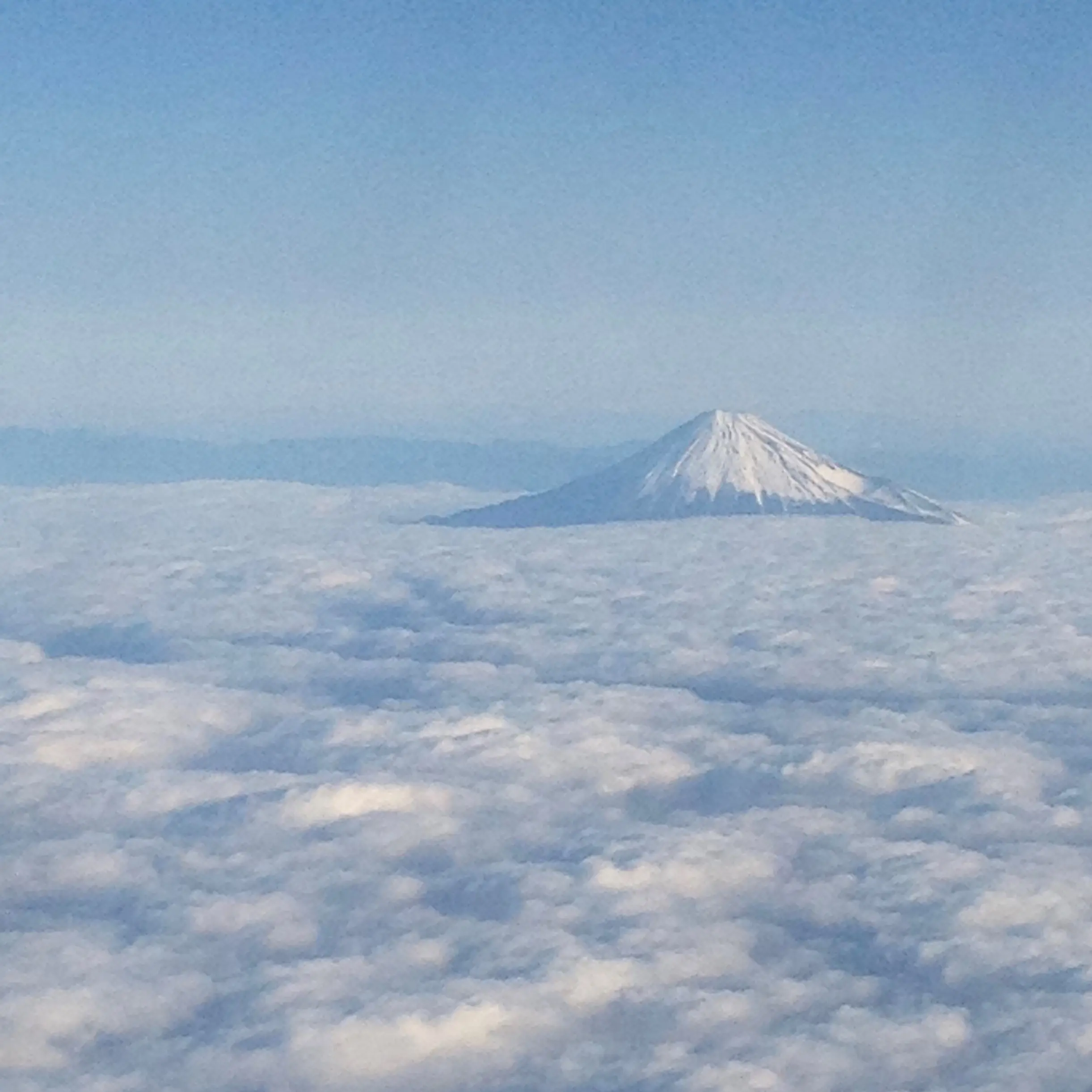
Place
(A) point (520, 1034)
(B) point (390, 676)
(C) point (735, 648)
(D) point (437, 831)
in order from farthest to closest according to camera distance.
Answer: (C) point (735, 648) → (B) point (390, 676) → (D) point (437, 831) → (A) point (520, 1034)

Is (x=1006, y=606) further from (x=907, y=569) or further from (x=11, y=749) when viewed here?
(x=11, y=749)

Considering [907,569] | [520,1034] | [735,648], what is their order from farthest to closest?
1. [907,569]
2. [735,648]
3. [520,1034]

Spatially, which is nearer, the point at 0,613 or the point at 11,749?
the point at 11,749

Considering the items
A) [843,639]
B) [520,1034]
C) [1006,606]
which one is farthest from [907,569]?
[520,1034]

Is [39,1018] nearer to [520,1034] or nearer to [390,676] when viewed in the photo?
[520,1034]

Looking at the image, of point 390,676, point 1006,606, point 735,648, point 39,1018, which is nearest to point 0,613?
point 390,676

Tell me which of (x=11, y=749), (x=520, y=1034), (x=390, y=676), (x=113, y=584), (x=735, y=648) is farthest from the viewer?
(x=113, y=584)
